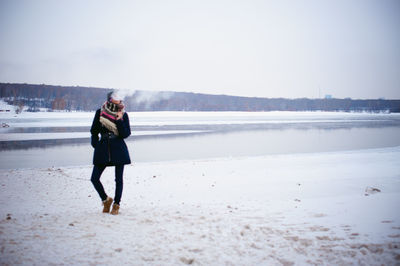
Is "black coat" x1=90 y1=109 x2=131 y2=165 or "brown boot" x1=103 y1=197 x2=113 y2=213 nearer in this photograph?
"black coat" x1=90 y1=109 x2=131 y2=165

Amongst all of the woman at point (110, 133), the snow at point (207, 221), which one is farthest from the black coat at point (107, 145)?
the snow at point (207, 221)

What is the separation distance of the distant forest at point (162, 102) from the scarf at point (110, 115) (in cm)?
11055

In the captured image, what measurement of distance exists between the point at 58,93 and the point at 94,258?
491ft

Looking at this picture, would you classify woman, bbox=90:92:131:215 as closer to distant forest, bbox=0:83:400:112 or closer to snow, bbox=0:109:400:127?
snow, bbox=0:109:400:127

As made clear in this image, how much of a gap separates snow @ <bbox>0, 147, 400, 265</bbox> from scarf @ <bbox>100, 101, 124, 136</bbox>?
1335mm

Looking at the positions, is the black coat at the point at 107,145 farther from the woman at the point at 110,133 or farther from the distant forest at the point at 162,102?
the distant forest at the point at 162,102


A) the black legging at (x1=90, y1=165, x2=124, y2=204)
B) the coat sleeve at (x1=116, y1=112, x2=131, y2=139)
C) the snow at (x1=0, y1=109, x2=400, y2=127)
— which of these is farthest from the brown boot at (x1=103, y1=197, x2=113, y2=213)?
the snow at (x1=0, y1=109, x2=400, y2=127)

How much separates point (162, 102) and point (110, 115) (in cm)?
14260

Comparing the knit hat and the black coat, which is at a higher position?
the knit hat

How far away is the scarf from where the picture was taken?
4301mm

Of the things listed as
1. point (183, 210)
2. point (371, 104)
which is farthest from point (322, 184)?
point (371, 104)

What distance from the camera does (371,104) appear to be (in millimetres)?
157000

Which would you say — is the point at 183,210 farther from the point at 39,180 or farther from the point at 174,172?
the point at 39,180

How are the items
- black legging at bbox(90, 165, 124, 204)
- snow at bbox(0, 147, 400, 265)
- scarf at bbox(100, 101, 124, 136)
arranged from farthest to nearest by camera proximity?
black legging at bbox(90, 165, 124, 204), scarf at bbox(100, 101, 124, 136), snow at bbox(0, 147, 400, 265)
